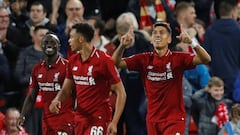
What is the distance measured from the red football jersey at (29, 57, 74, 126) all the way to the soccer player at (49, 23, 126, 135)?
73 centimetres

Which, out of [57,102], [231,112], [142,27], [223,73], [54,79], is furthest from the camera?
[142,27]

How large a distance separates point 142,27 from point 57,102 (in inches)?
187

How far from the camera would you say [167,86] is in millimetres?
11766

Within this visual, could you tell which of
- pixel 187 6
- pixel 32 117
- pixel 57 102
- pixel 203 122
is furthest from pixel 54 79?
pixel 187 6

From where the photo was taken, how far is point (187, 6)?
612 inches

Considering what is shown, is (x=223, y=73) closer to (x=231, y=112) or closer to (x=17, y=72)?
(x=231, y=112)

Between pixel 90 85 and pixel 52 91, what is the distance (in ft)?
3.67

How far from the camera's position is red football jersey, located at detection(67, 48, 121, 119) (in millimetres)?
11391

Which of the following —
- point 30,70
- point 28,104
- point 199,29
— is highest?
point 199,29

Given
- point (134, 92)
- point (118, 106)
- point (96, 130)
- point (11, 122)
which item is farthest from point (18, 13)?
point (118, 106)

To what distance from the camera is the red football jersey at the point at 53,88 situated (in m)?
12.4

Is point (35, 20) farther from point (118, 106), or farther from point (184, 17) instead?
point (118, 106)

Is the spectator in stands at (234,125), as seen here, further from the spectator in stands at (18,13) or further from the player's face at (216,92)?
the spectator in stands at (18,13)

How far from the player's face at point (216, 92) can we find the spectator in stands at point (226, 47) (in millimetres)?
480
